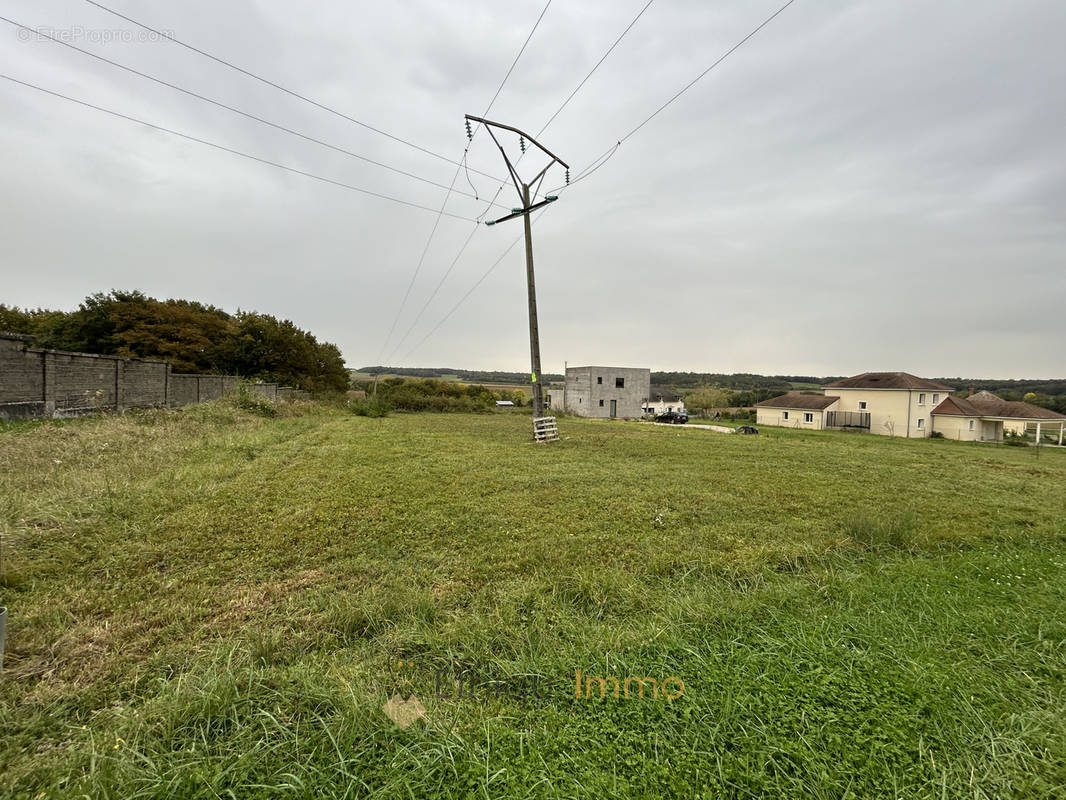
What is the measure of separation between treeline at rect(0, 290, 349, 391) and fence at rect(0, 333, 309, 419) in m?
14.7

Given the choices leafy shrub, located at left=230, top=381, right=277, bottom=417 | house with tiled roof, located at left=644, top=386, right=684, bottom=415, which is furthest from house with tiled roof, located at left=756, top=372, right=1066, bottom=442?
Answer: leafy shrub, located at left=230, top=381, right=277, bottom=417

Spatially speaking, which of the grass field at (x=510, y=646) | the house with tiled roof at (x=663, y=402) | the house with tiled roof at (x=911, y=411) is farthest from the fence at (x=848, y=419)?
the grass field at (x=510, y=646)

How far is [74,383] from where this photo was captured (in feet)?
38.8

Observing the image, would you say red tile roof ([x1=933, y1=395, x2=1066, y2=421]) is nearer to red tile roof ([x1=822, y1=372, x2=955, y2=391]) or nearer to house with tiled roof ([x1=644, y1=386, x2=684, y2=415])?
red tile roof ([x1=822, y1=372, x2=955, y2=391])

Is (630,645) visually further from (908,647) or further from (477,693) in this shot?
(908,647)

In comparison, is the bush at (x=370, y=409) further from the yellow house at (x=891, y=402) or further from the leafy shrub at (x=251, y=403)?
the yellow house at (x=891, y=402)

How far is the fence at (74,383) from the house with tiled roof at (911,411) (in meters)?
45.9

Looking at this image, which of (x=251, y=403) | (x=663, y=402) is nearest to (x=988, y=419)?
(x=663, y=402)

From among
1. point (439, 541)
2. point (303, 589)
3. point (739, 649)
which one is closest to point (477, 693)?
point (739, 649)

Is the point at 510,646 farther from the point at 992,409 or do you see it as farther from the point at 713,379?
the point at 713,379

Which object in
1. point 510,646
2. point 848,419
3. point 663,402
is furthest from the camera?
point 663,402

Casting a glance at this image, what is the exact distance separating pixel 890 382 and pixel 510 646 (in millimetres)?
44562

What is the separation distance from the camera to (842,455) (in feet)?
41.6

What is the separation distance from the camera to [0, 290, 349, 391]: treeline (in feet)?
92.4
